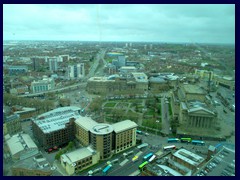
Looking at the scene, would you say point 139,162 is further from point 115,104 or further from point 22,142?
point 115,104

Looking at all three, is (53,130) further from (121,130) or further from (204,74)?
(204,74)

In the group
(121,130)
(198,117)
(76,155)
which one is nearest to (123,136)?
(121,130)

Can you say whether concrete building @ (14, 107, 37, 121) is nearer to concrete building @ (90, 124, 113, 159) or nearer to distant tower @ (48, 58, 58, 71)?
concrete building @ (90, 124, 113, 159)

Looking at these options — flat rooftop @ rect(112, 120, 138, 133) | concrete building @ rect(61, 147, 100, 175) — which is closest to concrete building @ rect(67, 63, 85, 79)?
flat rooftop @ rect(112, 120, 138, 133)

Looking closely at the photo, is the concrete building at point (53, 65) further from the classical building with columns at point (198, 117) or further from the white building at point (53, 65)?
the classical building with columns at point (198, 117)

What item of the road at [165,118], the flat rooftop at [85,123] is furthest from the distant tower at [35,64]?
the flat rooftop at [85,123]

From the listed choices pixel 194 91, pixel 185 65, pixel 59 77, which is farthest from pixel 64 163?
pixel 185 65
